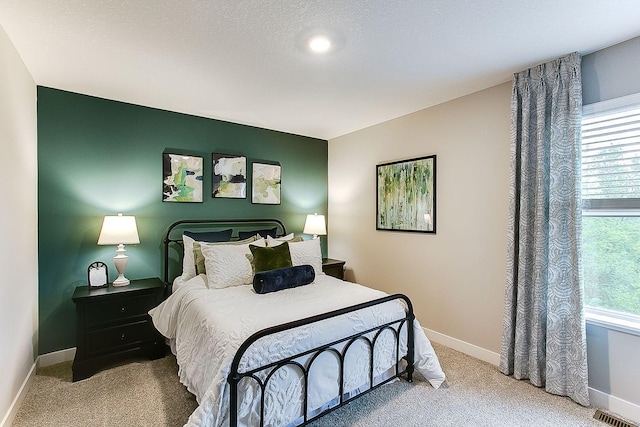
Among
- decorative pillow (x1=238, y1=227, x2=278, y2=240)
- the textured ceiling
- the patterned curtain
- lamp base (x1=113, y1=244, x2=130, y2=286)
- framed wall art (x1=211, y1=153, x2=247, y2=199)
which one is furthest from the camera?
decorative pillow (x1=238, y1=227, x2=278, y2=240)

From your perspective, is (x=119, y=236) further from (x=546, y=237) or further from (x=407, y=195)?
(x=546, y=237)

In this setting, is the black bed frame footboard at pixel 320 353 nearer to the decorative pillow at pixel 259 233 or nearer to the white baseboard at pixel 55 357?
the decorative pillow at pixel 259 233

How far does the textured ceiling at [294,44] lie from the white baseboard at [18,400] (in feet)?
7.93

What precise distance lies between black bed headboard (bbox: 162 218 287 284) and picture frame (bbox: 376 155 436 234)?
5.12 feet

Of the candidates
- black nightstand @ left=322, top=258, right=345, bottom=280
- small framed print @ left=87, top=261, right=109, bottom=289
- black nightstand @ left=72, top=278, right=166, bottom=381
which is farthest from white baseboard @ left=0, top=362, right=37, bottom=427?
black nightstand @ left=322, top=258, right=345, bottom=280

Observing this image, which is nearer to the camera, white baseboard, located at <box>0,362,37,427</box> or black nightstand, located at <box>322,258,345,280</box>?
white baseboard, located at <box>0,362,37,427</box>

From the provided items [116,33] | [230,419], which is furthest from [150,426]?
[116,33]

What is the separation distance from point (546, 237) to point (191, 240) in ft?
10.5

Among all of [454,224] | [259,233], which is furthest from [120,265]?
[454,224]

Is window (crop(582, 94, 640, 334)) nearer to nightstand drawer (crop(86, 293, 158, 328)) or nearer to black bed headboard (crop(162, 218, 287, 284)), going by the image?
black bed headboard (crop(162, 218, 287, 284))

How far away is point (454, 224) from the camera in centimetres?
312

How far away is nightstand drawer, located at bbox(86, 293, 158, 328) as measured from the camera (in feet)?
8.48

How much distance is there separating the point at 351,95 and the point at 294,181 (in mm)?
1714

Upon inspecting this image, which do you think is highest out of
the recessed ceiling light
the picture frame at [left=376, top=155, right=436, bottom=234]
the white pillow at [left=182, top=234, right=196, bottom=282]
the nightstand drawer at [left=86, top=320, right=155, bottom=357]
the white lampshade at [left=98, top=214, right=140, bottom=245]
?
the recessed ceiling light
